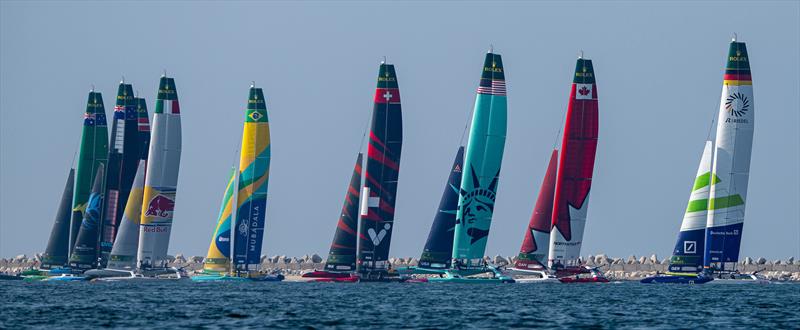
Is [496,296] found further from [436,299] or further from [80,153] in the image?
[80,153]

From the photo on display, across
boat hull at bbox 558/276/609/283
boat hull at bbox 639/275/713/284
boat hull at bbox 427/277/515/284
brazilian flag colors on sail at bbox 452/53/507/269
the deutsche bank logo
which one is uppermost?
brazilian flag colors on sail at bbox 452/53/507/269

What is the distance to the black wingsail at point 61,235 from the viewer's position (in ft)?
352

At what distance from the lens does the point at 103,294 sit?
83.1m

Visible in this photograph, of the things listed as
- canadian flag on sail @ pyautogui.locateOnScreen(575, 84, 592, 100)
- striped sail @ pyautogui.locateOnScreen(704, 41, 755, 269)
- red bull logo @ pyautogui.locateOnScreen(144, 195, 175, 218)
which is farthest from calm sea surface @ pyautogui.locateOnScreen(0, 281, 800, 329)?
canadian flag on sail @ pyautogui.locateOnScreen(575, 84, 592, 100)

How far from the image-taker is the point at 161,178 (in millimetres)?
97000

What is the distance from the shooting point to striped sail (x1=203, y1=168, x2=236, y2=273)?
9756 centimetres

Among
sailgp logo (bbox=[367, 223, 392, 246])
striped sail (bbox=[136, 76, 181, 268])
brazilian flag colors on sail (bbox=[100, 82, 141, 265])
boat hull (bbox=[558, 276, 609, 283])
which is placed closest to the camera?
boat hull (bbox=[558, 276, 609, 283])

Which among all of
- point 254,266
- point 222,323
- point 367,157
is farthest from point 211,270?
point 222,323

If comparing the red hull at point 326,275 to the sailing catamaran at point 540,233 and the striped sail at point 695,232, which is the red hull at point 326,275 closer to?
the sailing catamaran at point 540,233

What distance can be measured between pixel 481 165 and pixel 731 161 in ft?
44.2

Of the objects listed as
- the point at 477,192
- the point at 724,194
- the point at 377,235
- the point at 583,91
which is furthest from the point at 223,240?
the point at 724,194

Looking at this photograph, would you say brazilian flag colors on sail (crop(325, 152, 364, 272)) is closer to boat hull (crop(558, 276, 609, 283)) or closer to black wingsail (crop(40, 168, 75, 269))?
boat hull (crop(558, 276, 609, 283))

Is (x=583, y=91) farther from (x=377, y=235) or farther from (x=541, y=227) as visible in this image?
(x=377, y=235)

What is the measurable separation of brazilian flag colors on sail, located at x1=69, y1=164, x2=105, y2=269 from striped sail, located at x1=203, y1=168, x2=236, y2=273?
350 inches
